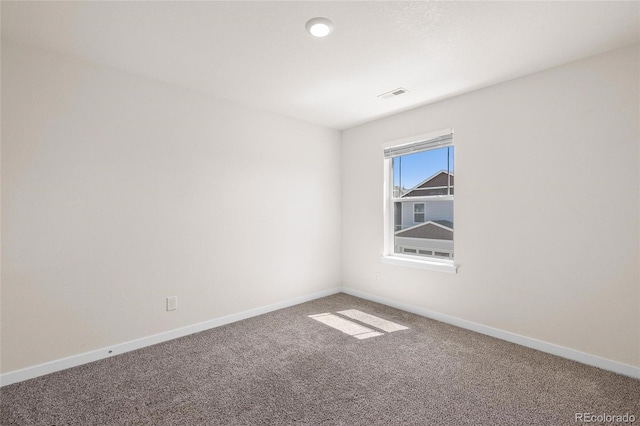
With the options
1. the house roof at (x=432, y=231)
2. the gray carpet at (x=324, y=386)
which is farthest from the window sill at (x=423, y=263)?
the gray carpet at (x=324, y=386)

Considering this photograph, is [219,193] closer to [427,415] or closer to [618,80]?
[427,415]

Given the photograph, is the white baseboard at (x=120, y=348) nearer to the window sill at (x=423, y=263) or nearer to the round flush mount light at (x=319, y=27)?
the window sill at (x=423, y=263)

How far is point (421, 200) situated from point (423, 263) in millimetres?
803

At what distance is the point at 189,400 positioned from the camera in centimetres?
199

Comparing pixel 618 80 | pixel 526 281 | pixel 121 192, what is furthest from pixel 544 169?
pixel 121 192

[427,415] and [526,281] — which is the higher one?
[526,281]

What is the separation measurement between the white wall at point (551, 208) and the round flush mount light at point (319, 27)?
189 centimetres

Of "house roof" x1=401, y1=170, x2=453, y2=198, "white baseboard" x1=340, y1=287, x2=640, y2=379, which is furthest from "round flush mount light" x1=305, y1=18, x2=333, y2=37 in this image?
"white baseboard" x1=340, y1=287, x2=640, y2=379

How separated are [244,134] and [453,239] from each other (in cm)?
275

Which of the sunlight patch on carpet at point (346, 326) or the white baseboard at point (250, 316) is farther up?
the white baseboard at point (250, 316)

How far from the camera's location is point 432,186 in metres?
3.68

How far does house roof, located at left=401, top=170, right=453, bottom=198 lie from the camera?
3537 mm

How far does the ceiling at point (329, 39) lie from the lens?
1.89 meters

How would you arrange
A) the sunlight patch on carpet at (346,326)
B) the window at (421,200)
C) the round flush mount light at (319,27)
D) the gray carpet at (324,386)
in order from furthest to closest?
the window at (421,200), the sunlight patch on carpet at (346,326), the round flush mount light at (319,27), the gray carpet at (324,386)
